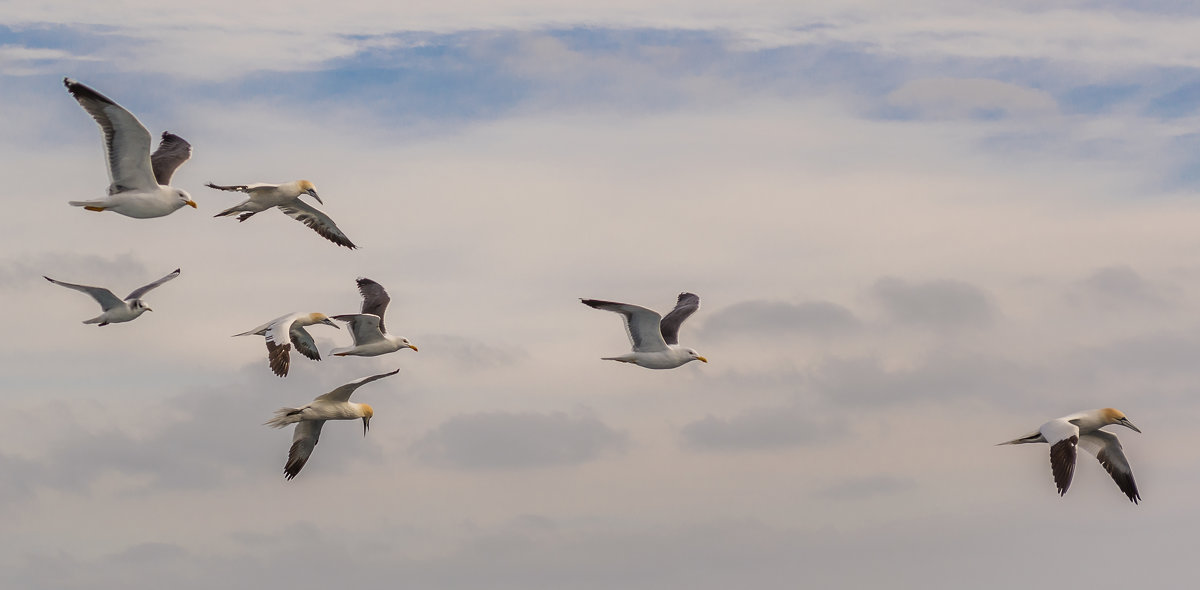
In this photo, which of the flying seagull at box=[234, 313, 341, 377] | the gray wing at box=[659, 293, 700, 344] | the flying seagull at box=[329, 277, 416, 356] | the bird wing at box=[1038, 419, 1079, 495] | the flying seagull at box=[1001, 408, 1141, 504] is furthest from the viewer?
the flying seagull at box=[329, 277, 416, 356]

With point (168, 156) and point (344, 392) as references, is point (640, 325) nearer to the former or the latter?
point (344, 392)

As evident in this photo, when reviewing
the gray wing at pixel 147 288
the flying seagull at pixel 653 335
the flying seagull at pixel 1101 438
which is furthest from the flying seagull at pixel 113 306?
the flying seagull at pixel 1101 438

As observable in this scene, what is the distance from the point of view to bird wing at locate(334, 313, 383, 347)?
4212 cm

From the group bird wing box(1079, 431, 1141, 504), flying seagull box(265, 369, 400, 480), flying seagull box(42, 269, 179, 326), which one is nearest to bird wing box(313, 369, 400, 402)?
flying seagull box(265, 369, 400, 480)

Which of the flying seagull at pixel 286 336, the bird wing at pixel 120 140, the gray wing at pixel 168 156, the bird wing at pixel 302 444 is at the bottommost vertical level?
the bird wing at pixel 302 444

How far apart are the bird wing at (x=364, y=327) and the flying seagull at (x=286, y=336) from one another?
3.06 ft

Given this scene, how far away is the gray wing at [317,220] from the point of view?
42594mm

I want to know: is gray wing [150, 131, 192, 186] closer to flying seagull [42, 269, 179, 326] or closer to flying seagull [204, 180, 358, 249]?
flying seagull [204, 180, 358, 249]

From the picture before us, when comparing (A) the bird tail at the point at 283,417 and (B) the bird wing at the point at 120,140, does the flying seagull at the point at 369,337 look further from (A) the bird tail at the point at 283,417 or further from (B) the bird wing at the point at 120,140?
(B) the bird wing at the point at 120,140

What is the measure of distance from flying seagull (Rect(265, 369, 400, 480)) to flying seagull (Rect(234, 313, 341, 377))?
104cm

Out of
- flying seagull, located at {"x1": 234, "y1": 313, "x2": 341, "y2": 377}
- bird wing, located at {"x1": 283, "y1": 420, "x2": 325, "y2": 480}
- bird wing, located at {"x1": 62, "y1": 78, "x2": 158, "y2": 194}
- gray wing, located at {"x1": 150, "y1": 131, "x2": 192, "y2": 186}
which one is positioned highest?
gray wing, located at {"x1": 150, "y1": 131, "x2": 192, "y2": 186}

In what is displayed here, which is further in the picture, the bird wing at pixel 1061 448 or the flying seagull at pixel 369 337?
the flying seagull at pixel 369 337

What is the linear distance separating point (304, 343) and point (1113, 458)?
22335mm

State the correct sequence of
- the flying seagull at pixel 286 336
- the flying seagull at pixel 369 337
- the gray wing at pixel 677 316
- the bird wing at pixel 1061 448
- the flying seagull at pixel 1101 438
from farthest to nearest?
1. the flying seagull at pixel 369 337
2. the gray wing at pixel 677 316
3. the flying seagull at pixel 286 336
4. the flying seagull at pixel 1101 438
5. the bird wing at pixel 1061 448
